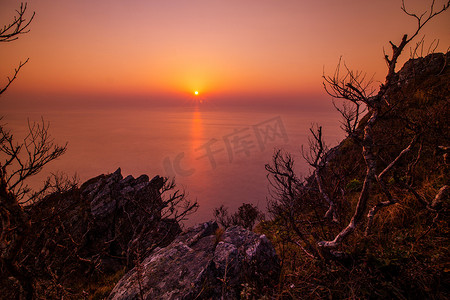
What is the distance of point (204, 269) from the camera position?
5.42 meters

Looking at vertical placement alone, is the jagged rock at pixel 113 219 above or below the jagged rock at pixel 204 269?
below

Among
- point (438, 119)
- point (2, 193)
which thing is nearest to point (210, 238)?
point (2, 193)

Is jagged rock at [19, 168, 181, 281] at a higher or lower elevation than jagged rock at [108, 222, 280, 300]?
lower

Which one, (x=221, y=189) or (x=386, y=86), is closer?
(x=386, y=86)

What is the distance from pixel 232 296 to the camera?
4734 millimetres

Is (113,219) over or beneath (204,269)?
beneath

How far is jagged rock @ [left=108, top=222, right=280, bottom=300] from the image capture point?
4914 millimetres

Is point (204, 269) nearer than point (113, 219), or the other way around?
point (204, 269)

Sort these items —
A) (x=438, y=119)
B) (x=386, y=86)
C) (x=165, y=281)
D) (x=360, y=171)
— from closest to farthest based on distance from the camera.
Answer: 1. (x=386, y=86)
2. (x=165, y=281)
3. (x=438, y=119)
4. (x=360, y=171)

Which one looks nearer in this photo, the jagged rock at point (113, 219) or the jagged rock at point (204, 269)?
the jagged rock at point (204, 269)

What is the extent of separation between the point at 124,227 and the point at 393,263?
23099 millimetres

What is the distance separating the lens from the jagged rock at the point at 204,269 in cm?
491

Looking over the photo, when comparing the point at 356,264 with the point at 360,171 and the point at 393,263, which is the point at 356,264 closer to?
the point at 393,263

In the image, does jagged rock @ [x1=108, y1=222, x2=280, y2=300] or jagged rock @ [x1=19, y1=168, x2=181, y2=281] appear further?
jagged rock @ [x1=19, y1=168, x2=181, y2=281]
